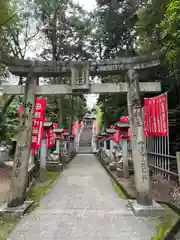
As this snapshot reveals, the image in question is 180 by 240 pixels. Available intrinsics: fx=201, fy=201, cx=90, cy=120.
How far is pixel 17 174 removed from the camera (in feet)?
16.3

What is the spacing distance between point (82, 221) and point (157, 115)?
11.9ft

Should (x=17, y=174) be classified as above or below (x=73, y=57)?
below

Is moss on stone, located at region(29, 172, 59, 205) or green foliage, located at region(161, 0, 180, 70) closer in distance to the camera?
green foliage, located at region(161, 0, 180, 70)

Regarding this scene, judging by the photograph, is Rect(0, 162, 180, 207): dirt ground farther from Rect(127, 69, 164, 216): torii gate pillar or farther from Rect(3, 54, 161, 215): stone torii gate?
Rect(3, 54, 161, 215): stone torii gate

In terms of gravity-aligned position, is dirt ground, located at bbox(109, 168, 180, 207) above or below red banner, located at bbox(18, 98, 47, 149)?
below

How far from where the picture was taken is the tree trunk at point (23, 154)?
16.0 ft

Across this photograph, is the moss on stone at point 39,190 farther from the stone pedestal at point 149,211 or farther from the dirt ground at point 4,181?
the stone pedestal at point 149,211

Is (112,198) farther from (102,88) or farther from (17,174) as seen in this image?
(102,88)

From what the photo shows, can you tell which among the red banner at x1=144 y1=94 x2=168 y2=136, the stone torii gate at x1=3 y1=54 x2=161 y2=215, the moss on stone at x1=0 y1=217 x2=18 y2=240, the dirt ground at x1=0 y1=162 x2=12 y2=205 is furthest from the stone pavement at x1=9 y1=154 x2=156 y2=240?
the red banner at x1=144 y1=94 x2=168 y2=136

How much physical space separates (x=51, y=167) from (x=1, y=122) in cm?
396

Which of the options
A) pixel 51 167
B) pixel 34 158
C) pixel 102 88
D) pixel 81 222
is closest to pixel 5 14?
pixel 102 88

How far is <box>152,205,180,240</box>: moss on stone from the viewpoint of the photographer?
349 cm

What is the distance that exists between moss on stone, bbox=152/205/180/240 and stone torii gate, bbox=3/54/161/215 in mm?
587

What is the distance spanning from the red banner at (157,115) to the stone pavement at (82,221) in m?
2.35
